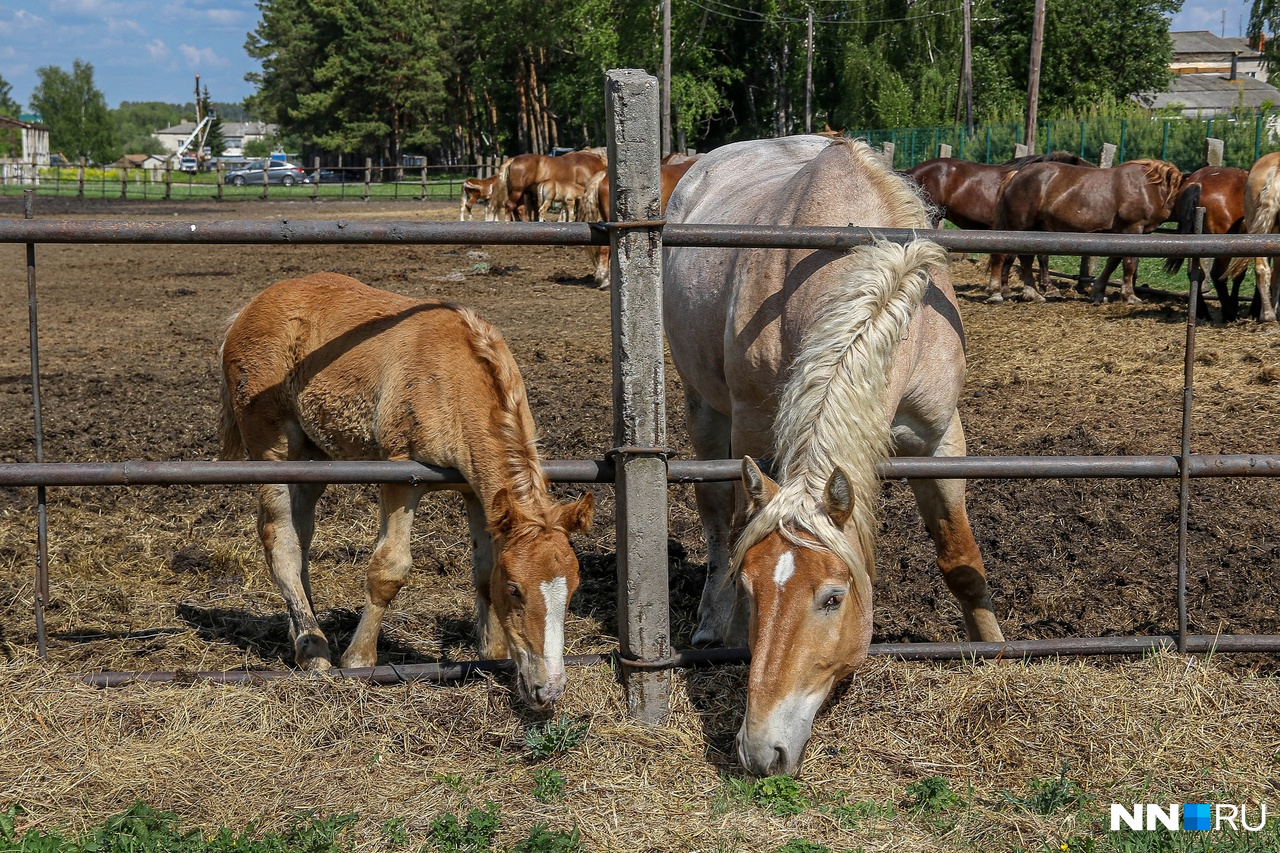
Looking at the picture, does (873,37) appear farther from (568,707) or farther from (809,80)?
(568,707)

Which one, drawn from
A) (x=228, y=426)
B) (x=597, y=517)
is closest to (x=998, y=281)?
(x=597, y=517)

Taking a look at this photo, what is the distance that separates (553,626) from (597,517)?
2632 mm

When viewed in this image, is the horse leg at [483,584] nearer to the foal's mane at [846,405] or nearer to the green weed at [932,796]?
the foal's mane at [846,405]

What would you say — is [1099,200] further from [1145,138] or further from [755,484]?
[755,484]

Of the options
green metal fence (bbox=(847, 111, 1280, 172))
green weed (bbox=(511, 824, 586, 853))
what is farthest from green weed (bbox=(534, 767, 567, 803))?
green metal fence (bbox=(847, 111, 1280, 172))

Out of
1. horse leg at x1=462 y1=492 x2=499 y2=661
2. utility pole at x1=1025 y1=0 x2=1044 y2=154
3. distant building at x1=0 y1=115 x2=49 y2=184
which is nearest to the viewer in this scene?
horse leg at x1=462 y1=492 x2=499 y2=661

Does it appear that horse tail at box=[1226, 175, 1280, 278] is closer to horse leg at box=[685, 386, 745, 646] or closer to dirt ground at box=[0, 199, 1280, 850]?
dirt ground at box=[0, 199, 1280, 850]

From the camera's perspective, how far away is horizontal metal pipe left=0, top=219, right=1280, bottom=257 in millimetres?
3074

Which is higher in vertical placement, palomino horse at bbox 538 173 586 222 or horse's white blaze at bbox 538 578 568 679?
palomino horse at bbox 538 173 586 222

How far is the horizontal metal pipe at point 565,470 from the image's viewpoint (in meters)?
3.13

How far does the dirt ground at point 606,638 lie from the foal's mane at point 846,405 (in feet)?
2.19

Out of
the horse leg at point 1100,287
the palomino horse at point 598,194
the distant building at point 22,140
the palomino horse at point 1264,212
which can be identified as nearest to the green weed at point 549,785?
the palomino horse at point 1264,212

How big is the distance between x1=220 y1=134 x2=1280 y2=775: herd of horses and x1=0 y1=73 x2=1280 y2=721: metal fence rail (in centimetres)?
18

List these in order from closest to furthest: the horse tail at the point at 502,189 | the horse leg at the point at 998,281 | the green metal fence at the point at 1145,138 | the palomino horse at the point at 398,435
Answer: the palomino horse at the point at 398,435 → the horse leg at the point at 998,281 → the green metal fence at the point at 1145,138 → the horse tail at the point at 502,189
